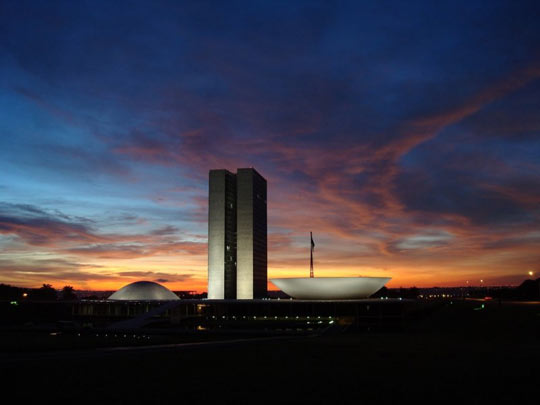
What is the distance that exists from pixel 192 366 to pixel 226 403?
5.35 metres

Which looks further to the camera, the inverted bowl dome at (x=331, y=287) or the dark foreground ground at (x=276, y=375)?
the inverted bowl dome at (x=331, y=287)

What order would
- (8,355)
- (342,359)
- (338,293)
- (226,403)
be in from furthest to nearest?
(338,293) → (8,355) → (342,359) → (226,403)

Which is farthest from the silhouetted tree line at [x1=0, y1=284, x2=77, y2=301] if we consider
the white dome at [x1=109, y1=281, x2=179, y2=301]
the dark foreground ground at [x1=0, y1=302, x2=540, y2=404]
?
the dark foreground ground at [x1=0, y1=302, x2=540, y2=404]

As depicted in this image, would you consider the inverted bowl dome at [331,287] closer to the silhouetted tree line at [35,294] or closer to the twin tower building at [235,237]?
the twin tower building at [235,237]

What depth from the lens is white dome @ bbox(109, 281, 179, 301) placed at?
235ft

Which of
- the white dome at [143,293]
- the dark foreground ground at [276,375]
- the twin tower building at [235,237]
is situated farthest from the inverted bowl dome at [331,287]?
the dark foreground ground at [276,375]

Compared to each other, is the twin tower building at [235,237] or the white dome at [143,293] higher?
the twin tower building at [235,237]

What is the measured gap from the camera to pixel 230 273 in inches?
3105

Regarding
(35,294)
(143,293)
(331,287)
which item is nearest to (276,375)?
(331,287)

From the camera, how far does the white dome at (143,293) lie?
235 feet

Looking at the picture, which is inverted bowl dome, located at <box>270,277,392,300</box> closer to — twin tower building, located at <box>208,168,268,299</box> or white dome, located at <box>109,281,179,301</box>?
twin tower building, located at <box>208,168,268,299</box>

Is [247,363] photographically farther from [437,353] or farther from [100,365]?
[437,353]

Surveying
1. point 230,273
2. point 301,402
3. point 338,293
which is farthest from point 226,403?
point 230,273

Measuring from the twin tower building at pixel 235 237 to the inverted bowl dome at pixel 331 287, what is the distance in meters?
22.8
